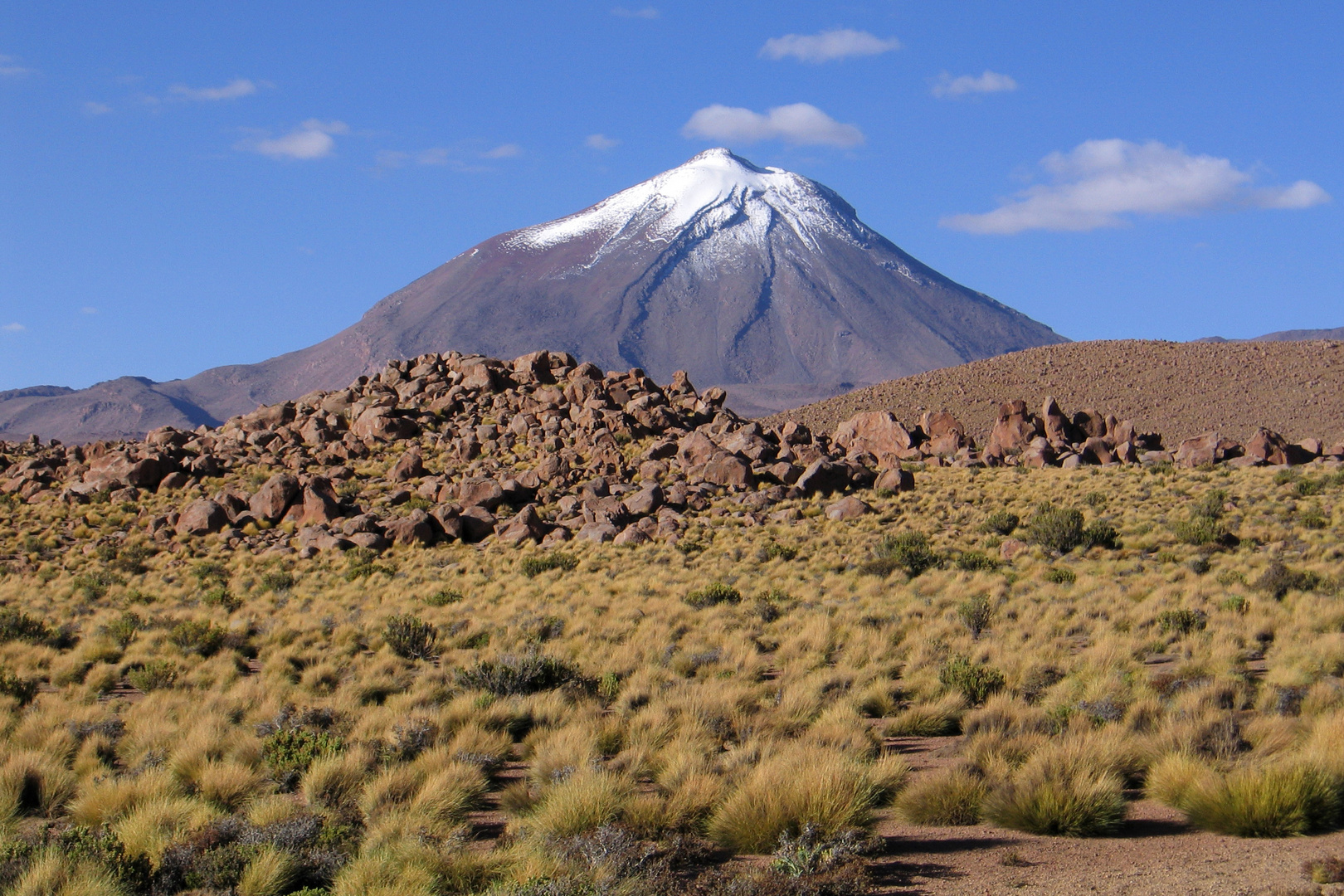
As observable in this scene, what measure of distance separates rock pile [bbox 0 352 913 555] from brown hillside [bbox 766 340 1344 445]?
87.4ft

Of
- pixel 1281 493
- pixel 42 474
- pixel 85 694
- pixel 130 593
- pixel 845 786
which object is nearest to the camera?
pixel 845 786

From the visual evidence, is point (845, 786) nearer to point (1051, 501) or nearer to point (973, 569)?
point (973, 569)

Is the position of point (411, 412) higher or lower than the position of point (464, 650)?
higher

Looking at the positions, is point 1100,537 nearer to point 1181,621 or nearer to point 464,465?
point 1181,621

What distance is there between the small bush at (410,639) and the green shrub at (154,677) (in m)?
3.01

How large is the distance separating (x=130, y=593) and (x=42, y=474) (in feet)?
56.2

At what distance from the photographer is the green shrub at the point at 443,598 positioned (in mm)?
19531

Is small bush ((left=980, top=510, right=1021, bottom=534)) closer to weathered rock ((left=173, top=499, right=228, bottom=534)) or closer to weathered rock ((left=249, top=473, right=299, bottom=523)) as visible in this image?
weathered rock ((left=249, top=473, right=299, bottom=523))

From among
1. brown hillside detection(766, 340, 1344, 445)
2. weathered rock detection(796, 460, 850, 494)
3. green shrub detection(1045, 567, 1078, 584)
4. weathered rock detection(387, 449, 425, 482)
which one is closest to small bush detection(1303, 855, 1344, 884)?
green shrub detection(1045, 567, 1078, 584)

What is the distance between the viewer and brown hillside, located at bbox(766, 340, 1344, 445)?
199ft

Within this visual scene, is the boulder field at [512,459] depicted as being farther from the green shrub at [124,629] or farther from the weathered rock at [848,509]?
the green shrub at [124,629]

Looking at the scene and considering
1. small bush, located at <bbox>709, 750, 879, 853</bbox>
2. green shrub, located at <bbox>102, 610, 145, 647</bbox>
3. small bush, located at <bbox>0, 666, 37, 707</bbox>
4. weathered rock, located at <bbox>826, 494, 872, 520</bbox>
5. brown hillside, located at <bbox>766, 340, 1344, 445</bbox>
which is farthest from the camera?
brown hillside, located at <bbox>766, 340, 1344, 445</bbox>

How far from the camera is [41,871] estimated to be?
Result: 5.79m

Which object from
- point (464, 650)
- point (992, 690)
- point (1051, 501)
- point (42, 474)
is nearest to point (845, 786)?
point (992, 690)
